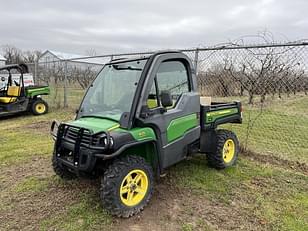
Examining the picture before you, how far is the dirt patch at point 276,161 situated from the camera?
4766mm

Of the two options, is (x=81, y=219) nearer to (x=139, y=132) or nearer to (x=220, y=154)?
(x=139, y=132)

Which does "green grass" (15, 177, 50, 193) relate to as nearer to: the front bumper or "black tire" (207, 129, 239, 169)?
the front bumper

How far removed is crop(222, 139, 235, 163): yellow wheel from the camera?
461 cm

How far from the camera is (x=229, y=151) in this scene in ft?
15.4

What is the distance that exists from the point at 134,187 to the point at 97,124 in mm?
796

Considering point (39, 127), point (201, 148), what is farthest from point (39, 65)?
→ point (201, 148)

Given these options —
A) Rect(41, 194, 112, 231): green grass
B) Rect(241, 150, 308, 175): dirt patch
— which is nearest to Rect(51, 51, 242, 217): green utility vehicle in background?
Rect(41, 194, 112, 231): green grass

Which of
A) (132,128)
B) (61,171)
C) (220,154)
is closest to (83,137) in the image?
(132,128)

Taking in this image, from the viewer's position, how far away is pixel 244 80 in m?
6.30

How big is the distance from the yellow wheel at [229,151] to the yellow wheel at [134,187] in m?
1.88

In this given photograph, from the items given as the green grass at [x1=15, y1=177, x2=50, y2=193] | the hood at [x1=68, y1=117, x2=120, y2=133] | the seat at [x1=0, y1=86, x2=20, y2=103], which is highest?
the seat at [x1=0, y1=86, x2=20, y2=103]

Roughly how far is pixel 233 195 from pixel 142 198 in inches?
49.1

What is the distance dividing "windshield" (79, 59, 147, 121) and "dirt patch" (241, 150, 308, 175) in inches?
117

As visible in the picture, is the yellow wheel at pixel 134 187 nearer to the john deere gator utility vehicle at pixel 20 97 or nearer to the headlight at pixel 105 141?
the headlight at pixel 105 141
